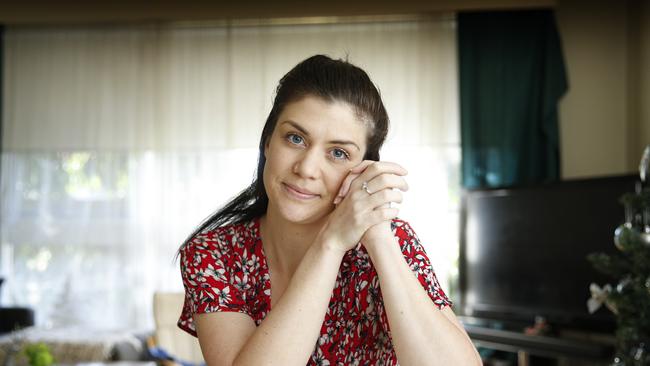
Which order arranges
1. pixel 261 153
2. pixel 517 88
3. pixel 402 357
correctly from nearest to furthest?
1. pixel 402 357
2. pixel 261 153
3. pixel 517 88

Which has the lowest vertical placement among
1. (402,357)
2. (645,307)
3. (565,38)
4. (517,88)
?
(645,307)

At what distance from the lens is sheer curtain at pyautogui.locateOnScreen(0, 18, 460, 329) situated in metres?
5.59

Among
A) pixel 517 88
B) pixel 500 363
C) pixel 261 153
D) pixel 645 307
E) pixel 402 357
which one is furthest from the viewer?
pixel 517 88

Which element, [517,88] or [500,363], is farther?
[517,88]

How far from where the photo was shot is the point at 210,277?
4.47 feet

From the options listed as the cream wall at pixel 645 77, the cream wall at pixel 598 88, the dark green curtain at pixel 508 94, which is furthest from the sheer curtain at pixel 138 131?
the cream wall at pixel 645 77

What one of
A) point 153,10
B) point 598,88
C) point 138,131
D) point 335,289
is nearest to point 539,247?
point 598,88

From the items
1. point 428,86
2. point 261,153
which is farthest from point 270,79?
point 261,153

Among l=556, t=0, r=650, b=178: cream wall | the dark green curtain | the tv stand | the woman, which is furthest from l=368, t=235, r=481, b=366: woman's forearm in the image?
l=556, t=0, r=650, b=178: cream wall

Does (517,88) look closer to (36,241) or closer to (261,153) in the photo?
(36,241)

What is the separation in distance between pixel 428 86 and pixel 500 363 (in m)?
2.00

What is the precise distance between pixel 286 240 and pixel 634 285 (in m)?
2.12

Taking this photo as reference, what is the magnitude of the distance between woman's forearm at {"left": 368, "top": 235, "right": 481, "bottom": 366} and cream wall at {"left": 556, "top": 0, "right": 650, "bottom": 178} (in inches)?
175

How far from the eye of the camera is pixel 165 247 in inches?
222
